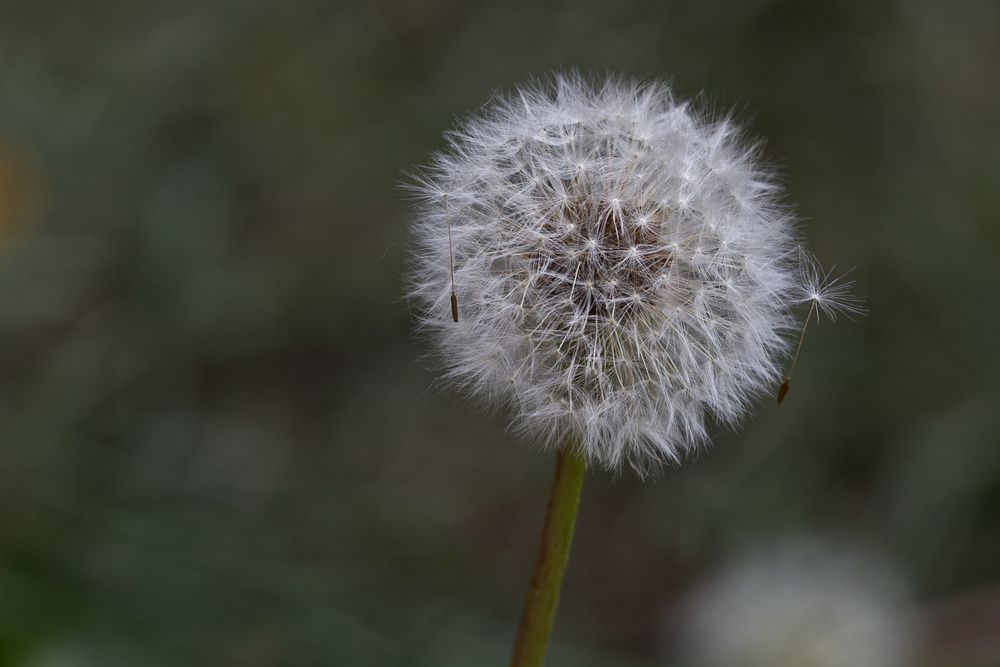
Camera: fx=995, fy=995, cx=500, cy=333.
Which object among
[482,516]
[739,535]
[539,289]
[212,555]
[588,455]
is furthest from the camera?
[482,516]

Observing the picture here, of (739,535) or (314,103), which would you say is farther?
(314,103)

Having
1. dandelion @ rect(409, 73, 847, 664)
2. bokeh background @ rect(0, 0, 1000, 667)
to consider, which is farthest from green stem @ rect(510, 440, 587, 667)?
bokeh background @ rect(0, 0, 1000, 667)

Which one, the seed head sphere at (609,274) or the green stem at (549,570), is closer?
the green stem at (549,570)

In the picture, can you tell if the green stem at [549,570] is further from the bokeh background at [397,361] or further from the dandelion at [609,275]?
the bokeh background at [397,361]

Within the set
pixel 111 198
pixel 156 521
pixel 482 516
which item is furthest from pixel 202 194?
pixel 482 516

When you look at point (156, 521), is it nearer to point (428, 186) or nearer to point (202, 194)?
point (202, 194)

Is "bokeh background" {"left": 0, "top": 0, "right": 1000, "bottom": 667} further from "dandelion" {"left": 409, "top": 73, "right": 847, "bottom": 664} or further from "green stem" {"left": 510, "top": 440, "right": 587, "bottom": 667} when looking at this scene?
"green stem" {"left": 510, "top": 440, "right": 587, "bottom": 667}

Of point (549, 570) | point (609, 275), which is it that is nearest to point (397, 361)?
point (609, 275)

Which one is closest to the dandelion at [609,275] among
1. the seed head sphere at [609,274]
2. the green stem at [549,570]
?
the seed head sphere at [609,274]
